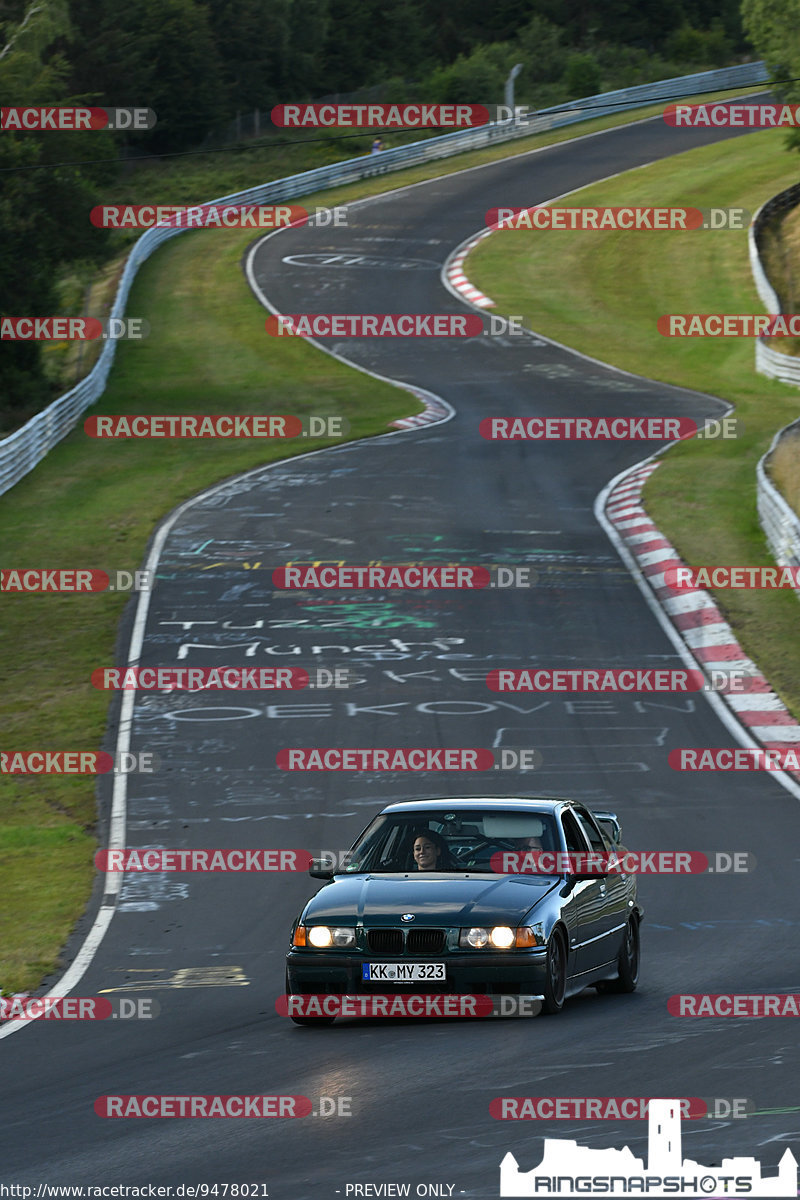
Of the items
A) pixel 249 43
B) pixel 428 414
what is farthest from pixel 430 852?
pixel 249 43

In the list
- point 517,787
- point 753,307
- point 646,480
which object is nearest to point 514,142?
point 753,307

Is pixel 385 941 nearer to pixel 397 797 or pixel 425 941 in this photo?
pixel 425 941

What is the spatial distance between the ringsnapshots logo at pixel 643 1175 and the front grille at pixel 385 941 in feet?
9.52

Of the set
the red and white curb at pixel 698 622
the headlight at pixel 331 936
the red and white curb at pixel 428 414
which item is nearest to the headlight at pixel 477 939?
the headlight at pixel 331 936

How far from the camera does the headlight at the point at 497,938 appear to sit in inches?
367

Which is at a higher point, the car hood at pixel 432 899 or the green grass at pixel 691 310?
the car hood at pixel 432 899

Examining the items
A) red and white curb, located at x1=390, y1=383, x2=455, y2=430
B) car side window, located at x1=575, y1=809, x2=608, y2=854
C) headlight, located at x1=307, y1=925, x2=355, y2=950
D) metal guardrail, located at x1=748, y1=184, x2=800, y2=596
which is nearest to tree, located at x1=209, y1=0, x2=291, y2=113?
metal guardrail, located at x1=748, y1=184, x2=800, y2=596

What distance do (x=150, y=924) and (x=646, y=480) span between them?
73.6ft

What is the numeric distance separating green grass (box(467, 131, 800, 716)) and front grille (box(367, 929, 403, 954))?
11.6 meters

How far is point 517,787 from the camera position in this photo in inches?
675

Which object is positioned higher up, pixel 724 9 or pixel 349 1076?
pixel 724 9

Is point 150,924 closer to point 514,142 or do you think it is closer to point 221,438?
point 221,438

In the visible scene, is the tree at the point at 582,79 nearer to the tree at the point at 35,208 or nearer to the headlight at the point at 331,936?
the tree at the point at 35,208

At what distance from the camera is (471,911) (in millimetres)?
9445
